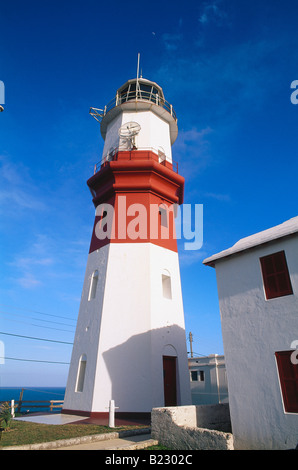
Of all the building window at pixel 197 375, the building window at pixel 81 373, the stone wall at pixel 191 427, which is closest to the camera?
the stone wall at pixel 191 427

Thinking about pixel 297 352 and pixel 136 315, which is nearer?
pixel 297 352

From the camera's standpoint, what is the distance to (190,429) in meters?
8.41

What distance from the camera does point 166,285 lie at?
58.6ft

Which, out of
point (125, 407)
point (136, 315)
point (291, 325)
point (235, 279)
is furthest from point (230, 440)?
point (136, 315)

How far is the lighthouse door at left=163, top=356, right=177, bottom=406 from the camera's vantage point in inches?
588

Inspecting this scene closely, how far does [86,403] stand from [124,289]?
18.4ft

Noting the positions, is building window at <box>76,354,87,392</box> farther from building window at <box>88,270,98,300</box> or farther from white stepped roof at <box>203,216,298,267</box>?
white stepped roof at <box>203,216,298,267</box>

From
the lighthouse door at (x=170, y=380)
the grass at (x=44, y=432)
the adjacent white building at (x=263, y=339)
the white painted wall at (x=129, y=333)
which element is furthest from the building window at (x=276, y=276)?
the lighthouse door at (x=170, y=380)

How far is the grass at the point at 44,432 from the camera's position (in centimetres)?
888

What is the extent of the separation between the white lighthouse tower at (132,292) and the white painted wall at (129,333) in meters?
0.04

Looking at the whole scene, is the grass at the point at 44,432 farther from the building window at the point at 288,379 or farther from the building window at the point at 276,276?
the building window at the point at 276,276

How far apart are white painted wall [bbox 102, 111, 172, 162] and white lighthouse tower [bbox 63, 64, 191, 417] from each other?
10cm

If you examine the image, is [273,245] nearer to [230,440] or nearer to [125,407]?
[230,440]

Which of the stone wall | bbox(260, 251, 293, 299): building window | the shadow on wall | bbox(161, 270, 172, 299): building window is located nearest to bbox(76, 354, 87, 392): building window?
the shadow on wall
